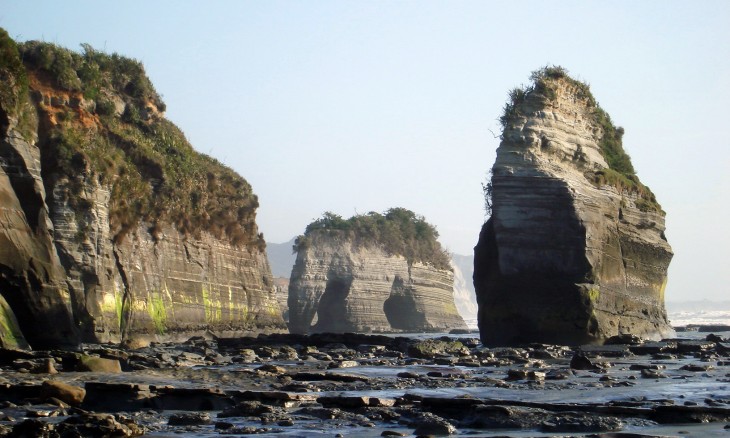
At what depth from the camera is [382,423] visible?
1432 centimetres

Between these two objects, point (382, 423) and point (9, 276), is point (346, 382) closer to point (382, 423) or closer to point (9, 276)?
point (382, 423)

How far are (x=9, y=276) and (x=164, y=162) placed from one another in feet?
65.5

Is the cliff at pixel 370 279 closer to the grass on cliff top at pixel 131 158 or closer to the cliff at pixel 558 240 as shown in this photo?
the grass on cliff top at pixel 131 158

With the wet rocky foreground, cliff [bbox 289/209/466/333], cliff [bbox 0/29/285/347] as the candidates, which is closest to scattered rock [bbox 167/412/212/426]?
the wet rocky foreground

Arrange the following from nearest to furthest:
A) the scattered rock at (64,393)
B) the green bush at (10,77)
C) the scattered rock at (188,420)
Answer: the scattered rock at (188,420), the scattered rock at (64,393), the green bush at (10,77)

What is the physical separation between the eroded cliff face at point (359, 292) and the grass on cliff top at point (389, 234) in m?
0.65

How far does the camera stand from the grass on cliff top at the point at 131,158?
1399 inches

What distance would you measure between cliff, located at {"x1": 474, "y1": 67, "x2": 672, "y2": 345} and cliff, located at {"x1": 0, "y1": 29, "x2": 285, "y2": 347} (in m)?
13.4

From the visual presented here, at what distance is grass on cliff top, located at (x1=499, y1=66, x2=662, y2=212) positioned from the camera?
138 ft

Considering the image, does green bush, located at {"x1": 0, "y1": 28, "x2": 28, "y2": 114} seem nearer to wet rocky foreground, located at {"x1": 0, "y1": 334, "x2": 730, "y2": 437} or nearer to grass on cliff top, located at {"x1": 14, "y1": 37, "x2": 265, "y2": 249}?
grass on cliff top, located at {"x1": 14, "y1": 37, "x2": 265, "y2": 249}

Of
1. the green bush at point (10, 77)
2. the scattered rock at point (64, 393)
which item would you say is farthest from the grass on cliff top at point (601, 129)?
the scattered rock at point (64, 393)

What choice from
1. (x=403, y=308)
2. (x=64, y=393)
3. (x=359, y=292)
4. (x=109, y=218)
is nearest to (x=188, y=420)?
(x=64, y=393)

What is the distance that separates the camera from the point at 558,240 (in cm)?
3822

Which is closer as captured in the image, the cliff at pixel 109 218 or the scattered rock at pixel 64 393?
the scattered rock at pixel 64 393
